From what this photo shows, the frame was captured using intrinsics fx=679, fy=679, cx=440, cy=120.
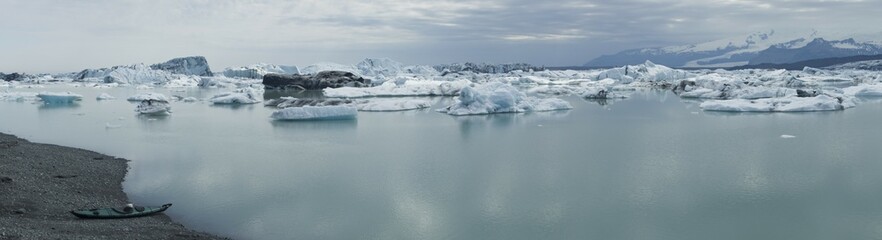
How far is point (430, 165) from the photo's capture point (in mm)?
10484

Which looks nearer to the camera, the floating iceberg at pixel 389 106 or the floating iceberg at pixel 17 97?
the floating iceberg at pixel 389 106

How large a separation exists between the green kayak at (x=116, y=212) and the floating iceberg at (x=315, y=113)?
11.1 metres

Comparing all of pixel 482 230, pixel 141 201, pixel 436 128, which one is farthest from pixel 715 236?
pixel 436 128

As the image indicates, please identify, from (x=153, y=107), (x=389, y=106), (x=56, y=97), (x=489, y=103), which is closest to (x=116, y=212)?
(x=489, y=103)

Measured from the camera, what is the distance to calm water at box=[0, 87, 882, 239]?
6715 millimetres

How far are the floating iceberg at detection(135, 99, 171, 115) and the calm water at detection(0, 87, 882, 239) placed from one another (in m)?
3.16

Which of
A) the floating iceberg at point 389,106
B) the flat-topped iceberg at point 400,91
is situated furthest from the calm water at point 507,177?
the flat-topped iceberg at point 400,91

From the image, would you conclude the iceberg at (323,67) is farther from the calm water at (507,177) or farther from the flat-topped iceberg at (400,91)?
the calm water at (507,177)

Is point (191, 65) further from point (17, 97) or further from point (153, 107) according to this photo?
point (153, 107)

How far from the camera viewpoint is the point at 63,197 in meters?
7.40

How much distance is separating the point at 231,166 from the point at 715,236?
7.15m

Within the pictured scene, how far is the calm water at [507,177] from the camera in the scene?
22.0ft

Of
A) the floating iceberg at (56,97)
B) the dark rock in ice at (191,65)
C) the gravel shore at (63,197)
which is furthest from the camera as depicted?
the dark rock in ice at (191,65)

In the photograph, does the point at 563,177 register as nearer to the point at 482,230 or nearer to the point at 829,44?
the point at 482,230
